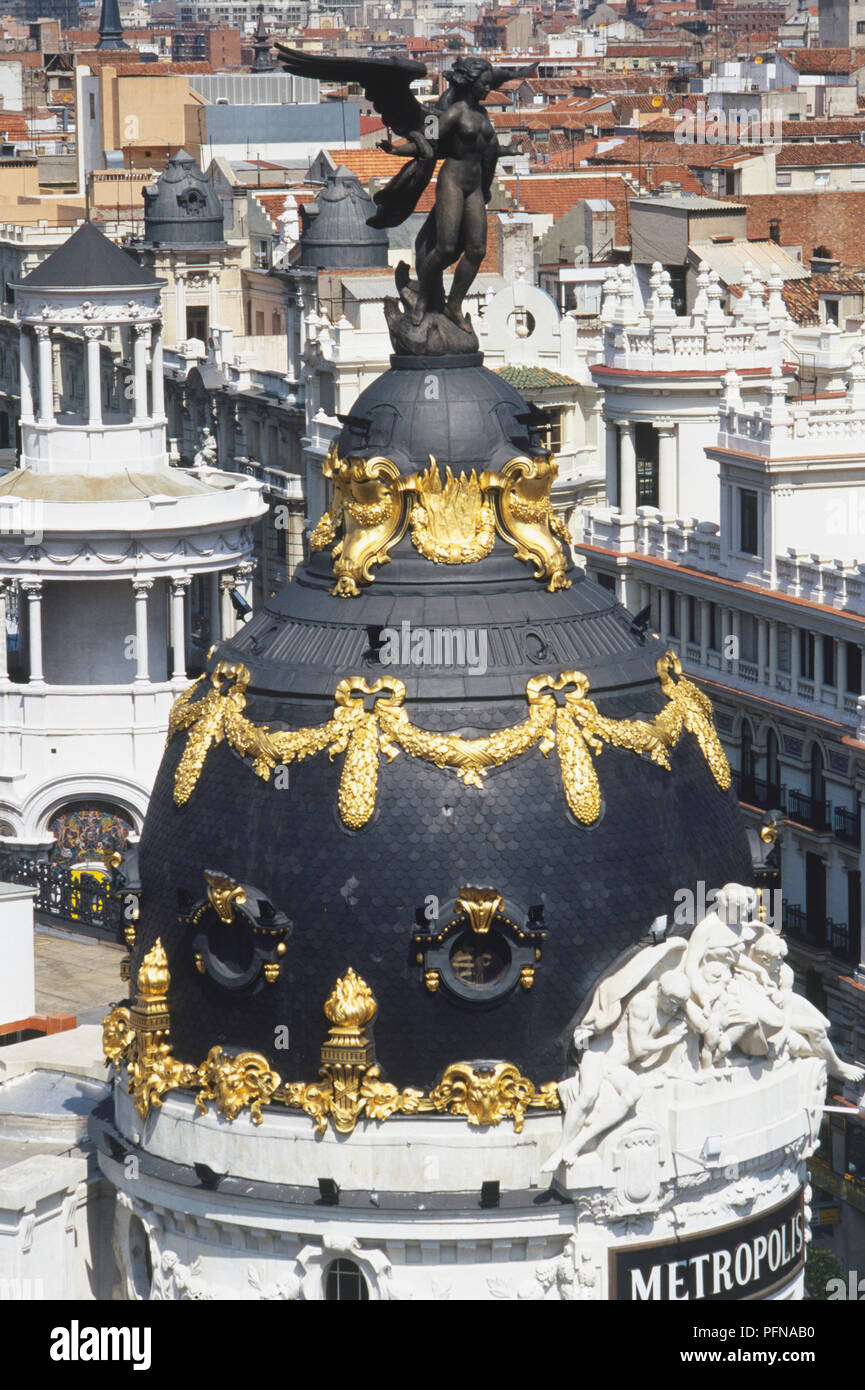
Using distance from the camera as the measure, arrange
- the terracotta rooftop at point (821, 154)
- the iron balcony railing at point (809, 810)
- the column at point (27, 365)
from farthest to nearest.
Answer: the terracotta rooftop at point (821, 154) → the column at point (27, 365) → the iron balcony railing at point (809, 810)

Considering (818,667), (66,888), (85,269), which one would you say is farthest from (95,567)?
(818,667)

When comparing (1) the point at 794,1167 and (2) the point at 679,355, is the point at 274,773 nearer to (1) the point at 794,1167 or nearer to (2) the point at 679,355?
(1) the point at 794,1167

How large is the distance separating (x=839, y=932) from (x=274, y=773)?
40965mm

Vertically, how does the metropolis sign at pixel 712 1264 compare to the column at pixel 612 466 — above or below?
below

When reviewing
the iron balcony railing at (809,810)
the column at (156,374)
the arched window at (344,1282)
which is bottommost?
the iron balcony railing at (809,810)

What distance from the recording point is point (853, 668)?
88.4 metres

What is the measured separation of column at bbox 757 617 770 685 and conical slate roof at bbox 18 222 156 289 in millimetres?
26977

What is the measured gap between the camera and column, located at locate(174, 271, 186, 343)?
524 feet

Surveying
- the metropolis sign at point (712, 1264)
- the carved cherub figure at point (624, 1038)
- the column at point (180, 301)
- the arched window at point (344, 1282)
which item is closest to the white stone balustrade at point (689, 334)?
the column at point (180, 301)

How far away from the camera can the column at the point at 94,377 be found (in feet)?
358

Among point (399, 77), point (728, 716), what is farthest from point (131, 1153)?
point (728, 716)

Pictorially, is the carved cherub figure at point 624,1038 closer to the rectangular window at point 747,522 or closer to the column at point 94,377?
the rectangular window at point 747,522

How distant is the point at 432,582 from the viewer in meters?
48.9

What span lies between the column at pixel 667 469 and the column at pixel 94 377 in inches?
684
